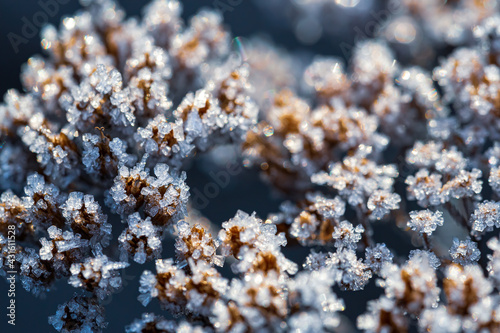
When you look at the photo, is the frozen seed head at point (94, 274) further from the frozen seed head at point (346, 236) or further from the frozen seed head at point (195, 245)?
the frozen seed head at point (346, 236)

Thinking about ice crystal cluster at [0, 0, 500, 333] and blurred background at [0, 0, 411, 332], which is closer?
ice crystal cluster at [0, 0, 500, 333]

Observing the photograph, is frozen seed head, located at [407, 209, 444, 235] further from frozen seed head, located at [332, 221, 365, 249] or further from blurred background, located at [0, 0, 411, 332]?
blurred background, located at [0, 0, 411, 332]

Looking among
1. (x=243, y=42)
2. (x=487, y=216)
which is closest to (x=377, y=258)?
(x=487, y=216)

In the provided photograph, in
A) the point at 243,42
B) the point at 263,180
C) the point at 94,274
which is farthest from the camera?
the point at 243,42

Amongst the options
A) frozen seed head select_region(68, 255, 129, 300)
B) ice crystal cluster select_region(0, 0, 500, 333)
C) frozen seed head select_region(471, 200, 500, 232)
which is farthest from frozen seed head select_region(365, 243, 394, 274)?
frozen seed head select_region(68, 255, 129, 300)

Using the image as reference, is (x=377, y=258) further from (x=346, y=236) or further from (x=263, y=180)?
(x=263, y=180)

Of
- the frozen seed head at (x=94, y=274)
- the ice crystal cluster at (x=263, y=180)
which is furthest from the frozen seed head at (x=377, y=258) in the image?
the frozen seed head at (x=94, y=274)

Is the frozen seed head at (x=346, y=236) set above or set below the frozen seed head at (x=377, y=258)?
above
